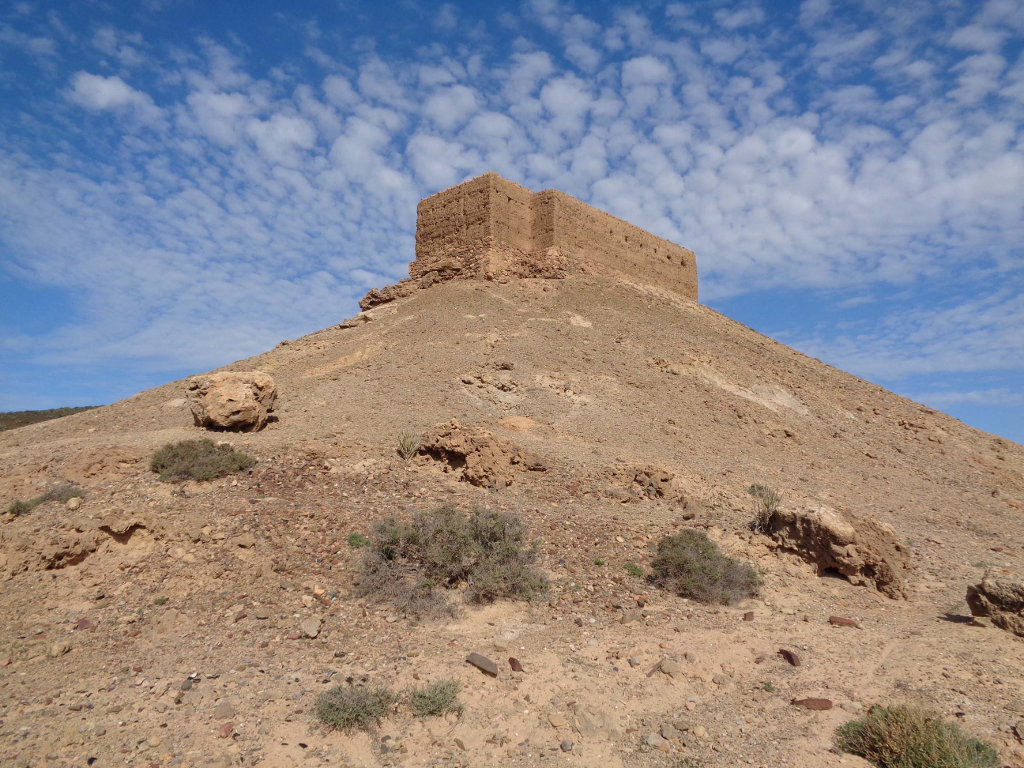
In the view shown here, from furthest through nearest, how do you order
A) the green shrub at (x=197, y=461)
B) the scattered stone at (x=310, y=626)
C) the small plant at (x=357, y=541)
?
1. the green shrub at (x=197, y=461)
2. the small plant at (x=357, y=541)
3. the scattered stone at (x=310, y=626)

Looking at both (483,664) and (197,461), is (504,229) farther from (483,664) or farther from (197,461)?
(483,664)

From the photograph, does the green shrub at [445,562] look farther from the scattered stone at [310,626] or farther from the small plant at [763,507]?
the small plant at [763,507]

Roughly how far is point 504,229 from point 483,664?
16.8 meters

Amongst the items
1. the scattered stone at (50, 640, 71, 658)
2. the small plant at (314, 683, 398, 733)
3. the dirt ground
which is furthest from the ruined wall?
the small plant at (314, 683, 398, 733)

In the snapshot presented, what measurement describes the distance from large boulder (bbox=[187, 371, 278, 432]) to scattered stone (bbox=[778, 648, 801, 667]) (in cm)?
988

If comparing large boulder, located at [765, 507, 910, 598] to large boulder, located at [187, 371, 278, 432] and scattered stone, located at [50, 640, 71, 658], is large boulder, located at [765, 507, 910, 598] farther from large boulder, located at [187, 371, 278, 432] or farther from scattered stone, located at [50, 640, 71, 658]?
large boulder, located at [187, 371, 278, 432]

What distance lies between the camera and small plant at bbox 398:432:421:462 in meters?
10.8

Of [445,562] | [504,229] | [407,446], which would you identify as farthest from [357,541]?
[504,229]

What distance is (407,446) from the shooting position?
10844 mm

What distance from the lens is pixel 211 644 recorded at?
6.21 metres

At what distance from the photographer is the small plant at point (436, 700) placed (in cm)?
530

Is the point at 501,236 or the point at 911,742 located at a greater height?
the point at 501,236

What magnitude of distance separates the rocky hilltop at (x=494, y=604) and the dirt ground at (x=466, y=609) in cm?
3

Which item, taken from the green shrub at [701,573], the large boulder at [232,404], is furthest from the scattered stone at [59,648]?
the green shrub at [701,573]
